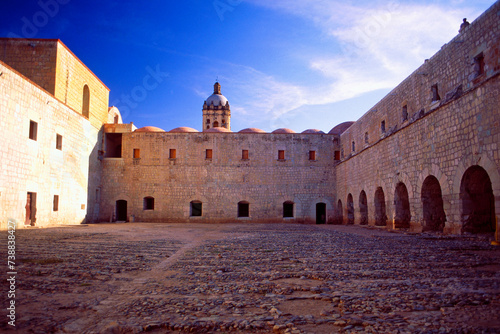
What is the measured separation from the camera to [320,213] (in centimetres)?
2445

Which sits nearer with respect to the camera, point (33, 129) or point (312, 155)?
point (33, 129)

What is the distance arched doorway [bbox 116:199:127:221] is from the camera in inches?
950

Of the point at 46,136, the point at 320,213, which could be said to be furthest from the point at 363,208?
the point at 46,136

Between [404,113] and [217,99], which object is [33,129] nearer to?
[404,113]

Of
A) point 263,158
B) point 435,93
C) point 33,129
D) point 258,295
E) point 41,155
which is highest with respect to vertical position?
point 435,93

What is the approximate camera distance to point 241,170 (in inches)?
941

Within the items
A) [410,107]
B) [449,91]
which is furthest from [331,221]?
[449,91]

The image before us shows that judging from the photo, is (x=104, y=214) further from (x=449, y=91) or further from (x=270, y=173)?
(x=449, y=91)

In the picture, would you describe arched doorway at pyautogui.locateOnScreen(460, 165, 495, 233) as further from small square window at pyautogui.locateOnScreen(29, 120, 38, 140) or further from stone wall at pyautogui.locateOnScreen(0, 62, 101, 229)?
small square window at pyautogui.locateOnScreen(29, 120, 38, 140)

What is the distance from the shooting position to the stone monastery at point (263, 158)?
980 cm

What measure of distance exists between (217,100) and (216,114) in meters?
2.42

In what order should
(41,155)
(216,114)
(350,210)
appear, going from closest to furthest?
(41,155) → (350,210) → (216,114)

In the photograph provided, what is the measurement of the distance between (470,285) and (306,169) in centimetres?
2056

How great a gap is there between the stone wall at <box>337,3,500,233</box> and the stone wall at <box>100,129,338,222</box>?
22.6 ft
